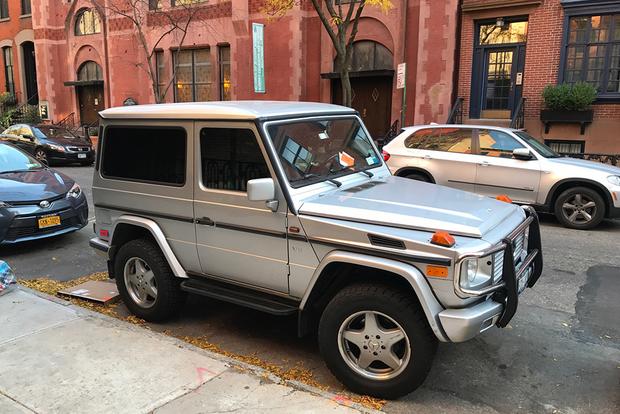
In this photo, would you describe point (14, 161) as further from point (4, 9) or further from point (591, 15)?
point (4, 9)

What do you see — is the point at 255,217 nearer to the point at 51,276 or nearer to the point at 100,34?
the point at 51,276

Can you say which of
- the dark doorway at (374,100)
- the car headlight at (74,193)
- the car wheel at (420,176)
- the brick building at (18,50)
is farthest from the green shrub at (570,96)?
the brick building at (18,50)

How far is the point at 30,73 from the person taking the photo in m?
30.1

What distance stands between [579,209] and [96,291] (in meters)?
7.51

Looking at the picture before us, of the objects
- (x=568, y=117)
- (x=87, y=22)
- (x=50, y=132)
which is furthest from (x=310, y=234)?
(x=87, y=22)

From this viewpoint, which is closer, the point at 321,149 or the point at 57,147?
the point at 321,149

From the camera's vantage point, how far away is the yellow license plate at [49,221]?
719 centimetres

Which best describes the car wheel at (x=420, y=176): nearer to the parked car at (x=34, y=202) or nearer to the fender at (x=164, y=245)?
the parked car at (x=34, y=202)

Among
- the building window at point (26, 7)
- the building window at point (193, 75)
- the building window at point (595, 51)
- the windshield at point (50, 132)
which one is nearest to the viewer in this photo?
the building window at point (595, 51)

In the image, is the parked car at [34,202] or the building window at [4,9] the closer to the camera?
the parked car at [34,202]

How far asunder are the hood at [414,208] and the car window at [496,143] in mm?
5481

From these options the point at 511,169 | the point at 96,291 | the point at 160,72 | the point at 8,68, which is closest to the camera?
the point at 96,291

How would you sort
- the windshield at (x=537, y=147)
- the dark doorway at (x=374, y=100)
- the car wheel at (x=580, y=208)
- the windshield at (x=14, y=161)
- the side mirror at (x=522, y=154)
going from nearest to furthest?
the windshield at (x=14, y=161), the car wheel at (x=580, y=208), the side mirror at (x=522, y=154), the windshield at (x=537, y=147), the dark doorway at (x=374, y=100)

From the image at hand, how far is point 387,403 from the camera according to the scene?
3.50 metres
